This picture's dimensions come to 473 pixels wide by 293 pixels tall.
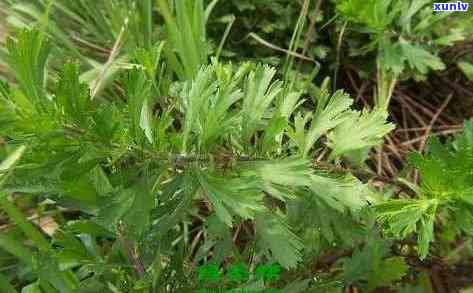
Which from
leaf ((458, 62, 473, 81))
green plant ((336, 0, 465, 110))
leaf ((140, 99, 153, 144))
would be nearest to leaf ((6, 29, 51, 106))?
leaf ((140, 99, 153, 144))

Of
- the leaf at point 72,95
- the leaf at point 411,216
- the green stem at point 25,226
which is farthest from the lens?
the green stem at point 25,226

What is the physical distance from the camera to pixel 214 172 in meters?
0.76

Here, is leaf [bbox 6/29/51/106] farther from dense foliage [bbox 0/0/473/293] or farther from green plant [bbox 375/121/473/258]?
green plant [bbox 375/121/473/258]

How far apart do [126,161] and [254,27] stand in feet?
2.56

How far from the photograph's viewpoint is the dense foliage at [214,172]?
695mm

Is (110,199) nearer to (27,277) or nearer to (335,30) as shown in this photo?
(27,277)

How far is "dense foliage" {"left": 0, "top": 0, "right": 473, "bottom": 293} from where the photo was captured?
2.28ft

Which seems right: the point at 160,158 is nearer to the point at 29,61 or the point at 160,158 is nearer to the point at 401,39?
the point at 29,61

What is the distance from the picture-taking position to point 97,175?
0.86 metres

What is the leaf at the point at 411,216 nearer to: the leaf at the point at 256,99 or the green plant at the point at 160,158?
the green plant at the point at 160,158

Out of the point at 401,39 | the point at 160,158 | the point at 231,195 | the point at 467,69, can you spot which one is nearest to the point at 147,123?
the point at 160,158

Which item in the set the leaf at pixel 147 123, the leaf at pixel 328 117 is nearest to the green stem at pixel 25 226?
the leaf at pixel 147 123

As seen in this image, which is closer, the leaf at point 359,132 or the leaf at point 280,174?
the leaf at point 280,174

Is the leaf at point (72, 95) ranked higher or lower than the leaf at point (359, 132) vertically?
higher
